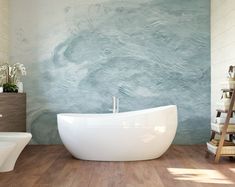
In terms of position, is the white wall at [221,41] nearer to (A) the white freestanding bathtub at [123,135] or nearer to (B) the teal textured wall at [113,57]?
(B) the teal textured wall at [113,57]

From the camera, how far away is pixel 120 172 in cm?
420

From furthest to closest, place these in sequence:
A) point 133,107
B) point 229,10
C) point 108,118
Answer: point 133,107 < point 229,10 < point 108,118

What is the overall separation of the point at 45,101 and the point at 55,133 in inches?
20.6

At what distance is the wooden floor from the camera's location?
3715 mm

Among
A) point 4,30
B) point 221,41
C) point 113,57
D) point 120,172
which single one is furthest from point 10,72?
point 221,41

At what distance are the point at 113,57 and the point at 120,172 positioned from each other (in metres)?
2.52

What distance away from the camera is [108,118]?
479 centimetres

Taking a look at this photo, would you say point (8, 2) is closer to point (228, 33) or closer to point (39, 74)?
point (39, 74)

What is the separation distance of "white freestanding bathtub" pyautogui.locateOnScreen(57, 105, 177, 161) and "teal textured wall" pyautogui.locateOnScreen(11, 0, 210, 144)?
1456 millimetres

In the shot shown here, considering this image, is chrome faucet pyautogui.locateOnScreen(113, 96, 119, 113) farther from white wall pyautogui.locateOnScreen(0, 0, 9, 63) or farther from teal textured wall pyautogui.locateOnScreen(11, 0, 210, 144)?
white wall pyautogui.locateOnScreen(0, 0, 9, 63)

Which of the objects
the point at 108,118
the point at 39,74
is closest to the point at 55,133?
the point at 39,74

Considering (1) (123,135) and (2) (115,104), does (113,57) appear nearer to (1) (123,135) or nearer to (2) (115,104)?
(2) (115,104)

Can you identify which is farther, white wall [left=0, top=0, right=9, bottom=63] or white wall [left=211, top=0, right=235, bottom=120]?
white wall [left=0, top=0, right=9, bottom=63]

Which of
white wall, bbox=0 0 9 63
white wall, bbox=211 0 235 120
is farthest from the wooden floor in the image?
white wall, bbox=0 0 9 63
